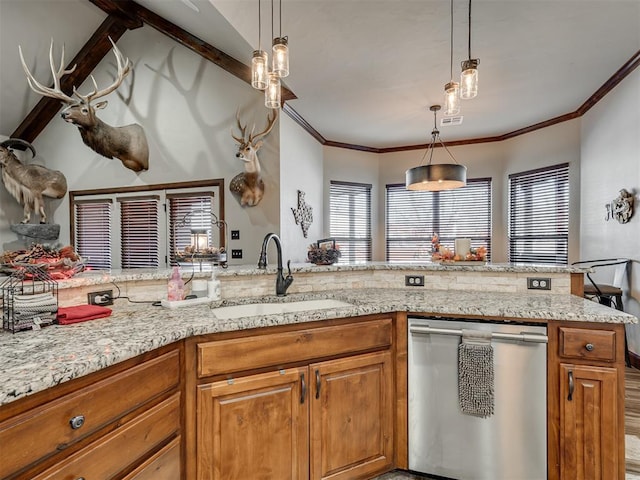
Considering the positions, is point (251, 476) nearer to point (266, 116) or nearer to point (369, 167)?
point (266, 116)

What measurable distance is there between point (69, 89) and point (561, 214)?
7.17 m

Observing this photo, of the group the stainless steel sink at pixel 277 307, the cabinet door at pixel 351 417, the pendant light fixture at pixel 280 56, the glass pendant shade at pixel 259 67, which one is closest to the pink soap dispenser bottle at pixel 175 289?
the stainless steel sink at pixel 277 307

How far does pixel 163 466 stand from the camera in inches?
49.5

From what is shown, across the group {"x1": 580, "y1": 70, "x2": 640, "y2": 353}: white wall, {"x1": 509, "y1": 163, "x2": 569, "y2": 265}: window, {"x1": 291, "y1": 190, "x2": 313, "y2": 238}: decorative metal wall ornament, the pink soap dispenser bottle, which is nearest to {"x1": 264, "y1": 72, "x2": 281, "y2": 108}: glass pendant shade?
the pink soap dispenser bottle

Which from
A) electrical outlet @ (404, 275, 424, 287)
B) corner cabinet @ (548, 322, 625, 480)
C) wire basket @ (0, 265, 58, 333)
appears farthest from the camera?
electrical outlet @ (404, 275, 424, 287)

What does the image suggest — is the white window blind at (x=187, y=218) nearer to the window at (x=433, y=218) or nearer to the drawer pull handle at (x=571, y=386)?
the window at (x=433, y=218)

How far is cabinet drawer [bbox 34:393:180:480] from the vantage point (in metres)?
0.93

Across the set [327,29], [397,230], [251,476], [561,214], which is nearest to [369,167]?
[397,230]

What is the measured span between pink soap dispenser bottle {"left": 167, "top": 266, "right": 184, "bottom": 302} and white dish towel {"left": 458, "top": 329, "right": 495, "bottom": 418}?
59.6 inches

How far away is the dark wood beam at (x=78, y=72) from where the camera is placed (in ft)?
14.0

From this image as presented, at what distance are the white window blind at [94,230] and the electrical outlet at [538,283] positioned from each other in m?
4.91

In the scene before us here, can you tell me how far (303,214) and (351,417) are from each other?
10.4 ft

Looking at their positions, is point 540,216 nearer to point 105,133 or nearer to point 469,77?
point 469,77

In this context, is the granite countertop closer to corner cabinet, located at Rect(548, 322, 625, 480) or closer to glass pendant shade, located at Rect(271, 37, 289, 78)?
corner cabinet, located at Rect(548, 322, 625, 480)
